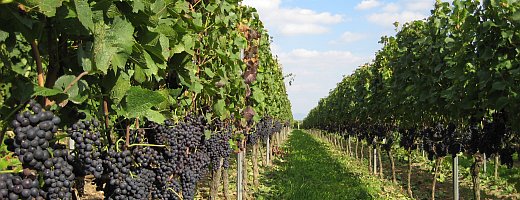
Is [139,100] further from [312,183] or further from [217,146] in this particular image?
[312,183]

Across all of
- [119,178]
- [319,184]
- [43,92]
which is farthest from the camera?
[319,184]

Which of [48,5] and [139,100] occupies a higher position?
[48,5]

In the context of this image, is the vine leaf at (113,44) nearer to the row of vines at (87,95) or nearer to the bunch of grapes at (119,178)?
the row of vines at (87,95)

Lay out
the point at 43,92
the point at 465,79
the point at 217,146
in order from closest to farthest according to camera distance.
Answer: the point at 43,92 < the point at 465,79 < the point at 217,146

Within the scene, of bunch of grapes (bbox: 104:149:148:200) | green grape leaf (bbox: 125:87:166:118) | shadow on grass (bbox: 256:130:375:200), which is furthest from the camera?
shadow on grass (bbox: 256:130:375:200)

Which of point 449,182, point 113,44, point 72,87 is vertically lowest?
point 449,182

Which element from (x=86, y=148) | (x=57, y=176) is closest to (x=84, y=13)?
(x=57, y=176)

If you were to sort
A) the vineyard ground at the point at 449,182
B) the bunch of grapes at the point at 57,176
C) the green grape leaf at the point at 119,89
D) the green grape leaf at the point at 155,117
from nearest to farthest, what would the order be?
the bunch of grapes at the point at 57,176 < the green grape leaf at the point at 119,89 < the green grape leaf at the point at 155,117 < the vineyard ground at the point at 449,182

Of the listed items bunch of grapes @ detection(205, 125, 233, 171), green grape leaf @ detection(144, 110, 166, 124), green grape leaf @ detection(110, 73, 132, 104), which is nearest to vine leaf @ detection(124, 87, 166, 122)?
green grape leaf @ detection(110, 73, 132, 104)

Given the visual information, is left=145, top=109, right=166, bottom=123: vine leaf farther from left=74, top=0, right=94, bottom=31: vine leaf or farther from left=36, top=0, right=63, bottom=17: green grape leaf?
left=36, top=0, right=63, bottom=17: green grape leaf

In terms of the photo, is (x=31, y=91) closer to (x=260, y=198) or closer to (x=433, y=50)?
(x=433, y=50)

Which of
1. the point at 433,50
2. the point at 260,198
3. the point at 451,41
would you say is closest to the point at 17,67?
the point at 451,41

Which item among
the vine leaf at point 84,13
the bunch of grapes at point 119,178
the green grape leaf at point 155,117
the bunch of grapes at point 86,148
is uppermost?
the vine leaf at point 84,13

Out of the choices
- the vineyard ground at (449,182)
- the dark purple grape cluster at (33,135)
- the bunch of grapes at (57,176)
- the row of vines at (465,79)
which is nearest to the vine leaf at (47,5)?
the dark purple grape cluster at (33,135)
